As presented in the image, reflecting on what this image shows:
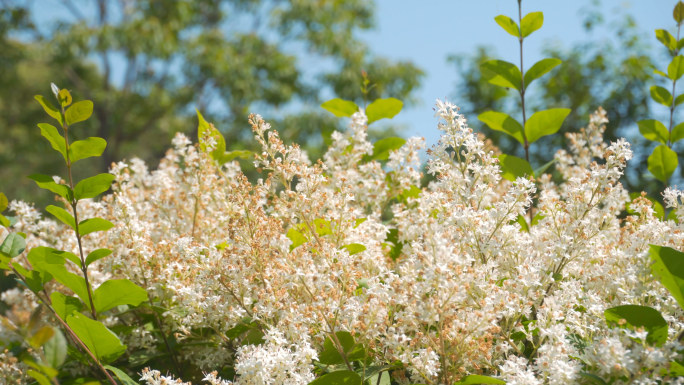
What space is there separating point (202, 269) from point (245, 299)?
14 cm

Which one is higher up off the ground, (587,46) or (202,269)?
(587,46)

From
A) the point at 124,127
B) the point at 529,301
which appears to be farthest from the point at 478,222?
the point at 124,127

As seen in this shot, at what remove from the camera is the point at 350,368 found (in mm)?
1266

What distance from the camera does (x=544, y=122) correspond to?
183 cm

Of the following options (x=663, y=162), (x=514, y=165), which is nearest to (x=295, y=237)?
(x=514, y=165)

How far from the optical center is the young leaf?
4.57ft

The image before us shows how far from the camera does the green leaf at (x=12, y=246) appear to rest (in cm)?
144

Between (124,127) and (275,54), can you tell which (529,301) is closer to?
(275,54)

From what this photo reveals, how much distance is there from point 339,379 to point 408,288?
0.80 ft

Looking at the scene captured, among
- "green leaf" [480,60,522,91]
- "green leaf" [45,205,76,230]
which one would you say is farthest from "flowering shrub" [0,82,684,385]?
→ "green leaf" [480,60,522,91]

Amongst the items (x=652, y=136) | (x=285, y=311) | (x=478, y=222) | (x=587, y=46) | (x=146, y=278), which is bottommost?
(x=285, y=311)

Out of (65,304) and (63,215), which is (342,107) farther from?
(65,304)

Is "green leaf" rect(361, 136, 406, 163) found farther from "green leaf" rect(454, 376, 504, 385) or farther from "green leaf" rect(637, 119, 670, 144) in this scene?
"green leaf" rect(454, 376, 504, 385)

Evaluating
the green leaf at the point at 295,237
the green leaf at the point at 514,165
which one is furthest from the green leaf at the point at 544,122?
the green leaf at the point at 295,237
